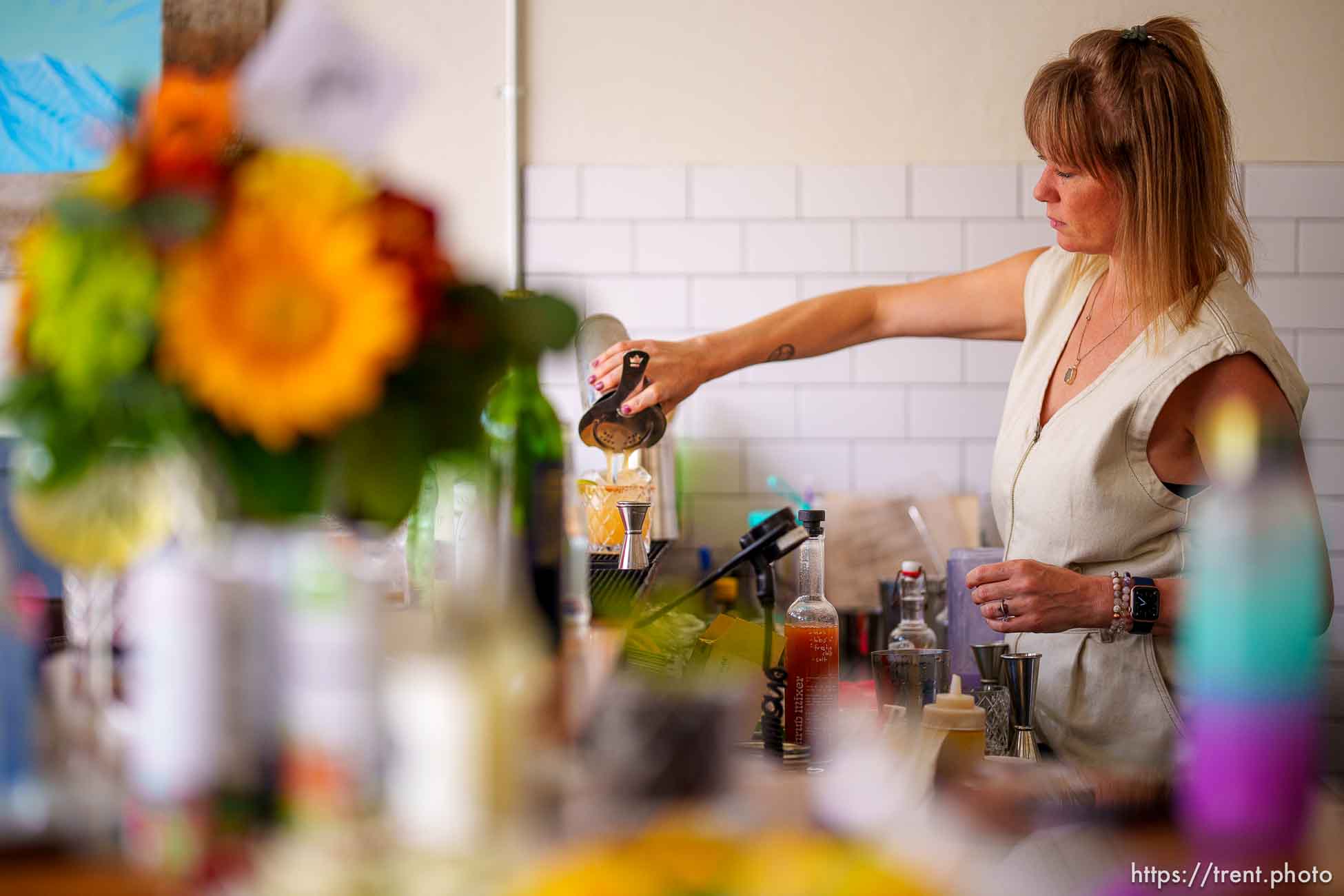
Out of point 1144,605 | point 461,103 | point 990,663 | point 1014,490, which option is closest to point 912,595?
point 1014,490

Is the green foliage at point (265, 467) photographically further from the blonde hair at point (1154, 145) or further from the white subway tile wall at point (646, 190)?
the white subway tile wall at point (646, 190)

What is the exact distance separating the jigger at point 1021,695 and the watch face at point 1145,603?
324 millimetres

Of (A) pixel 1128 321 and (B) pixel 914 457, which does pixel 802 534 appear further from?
(B) pixel 914 457

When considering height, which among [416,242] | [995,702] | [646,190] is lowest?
[995,702]

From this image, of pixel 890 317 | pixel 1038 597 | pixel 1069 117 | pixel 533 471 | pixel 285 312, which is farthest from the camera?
pixel 890 317

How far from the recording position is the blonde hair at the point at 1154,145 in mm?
1602

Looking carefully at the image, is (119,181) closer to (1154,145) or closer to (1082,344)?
(1154,145)

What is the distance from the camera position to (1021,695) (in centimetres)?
129

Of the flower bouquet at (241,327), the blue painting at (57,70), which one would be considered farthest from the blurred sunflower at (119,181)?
the blue painting at (57,70)

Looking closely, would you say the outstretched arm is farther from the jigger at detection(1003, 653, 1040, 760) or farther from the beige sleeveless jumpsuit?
the jigger at detection(1003, 653, 1040, 760)

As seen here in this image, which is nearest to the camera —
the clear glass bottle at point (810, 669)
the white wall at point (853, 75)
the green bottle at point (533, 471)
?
the green bottle at point (533, 471)

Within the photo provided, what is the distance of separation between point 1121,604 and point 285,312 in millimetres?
1266

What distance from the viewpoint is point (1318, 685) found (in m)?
0.60

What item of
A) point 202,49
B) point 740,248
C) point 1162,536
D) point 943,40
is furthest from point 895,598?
point 202,49
